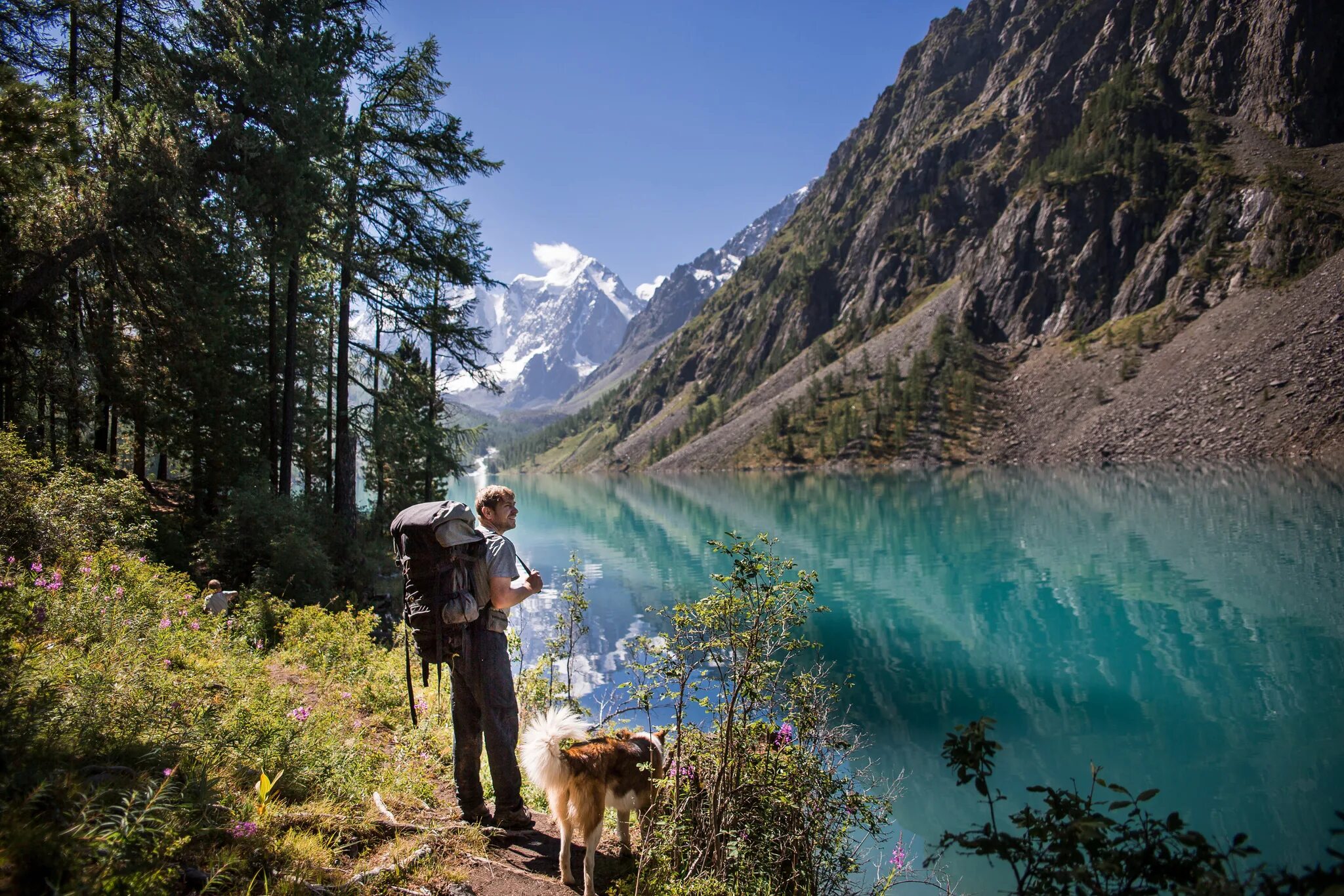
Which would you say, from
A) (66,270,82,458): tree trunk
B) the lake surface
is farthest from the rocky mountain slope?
(66,270,82,458): tree trunk

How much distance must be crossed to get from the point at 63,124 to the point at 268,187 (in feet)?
21.2

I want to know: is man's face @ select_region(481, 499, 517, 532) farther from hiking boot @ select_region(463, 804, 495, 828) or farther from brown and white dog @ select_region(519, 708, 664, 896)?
hiking boot @ select_region(463, 804, 495, 828)

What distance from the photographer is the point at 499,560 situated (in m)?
4.57

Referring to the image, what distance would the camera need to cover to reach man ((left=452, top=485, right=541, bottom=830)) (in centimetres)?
457

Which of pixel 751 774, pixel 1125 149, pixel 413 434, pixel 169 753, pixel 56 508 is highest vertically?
pixel 1125 149

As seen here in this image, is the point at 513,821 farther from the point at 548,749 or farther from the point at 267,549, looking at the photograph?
the point at 267,549

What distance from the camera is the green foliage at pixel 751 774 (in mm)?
4512

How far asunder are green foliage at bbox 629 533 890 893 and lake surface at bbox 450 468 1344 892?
348cm

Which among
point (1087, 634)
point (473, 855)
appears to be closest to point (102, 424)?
point (473, 855)

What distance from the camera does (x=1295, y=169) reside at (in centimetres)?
8006

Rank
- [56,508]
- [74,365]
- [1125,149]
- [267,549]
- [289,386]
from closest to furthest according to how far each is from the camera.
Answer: [56,508] < [74,365] < [267,549] < [289,386] < [1125,149]

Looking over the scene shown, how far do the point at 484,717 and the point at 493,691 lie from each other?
207 mm

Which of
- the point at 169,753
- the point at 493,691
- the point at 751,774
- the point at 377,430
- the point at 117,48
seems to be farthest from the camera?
the point at 377,430

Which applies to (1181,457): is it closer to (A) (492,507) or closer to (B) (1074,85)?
(A) (492,507)
